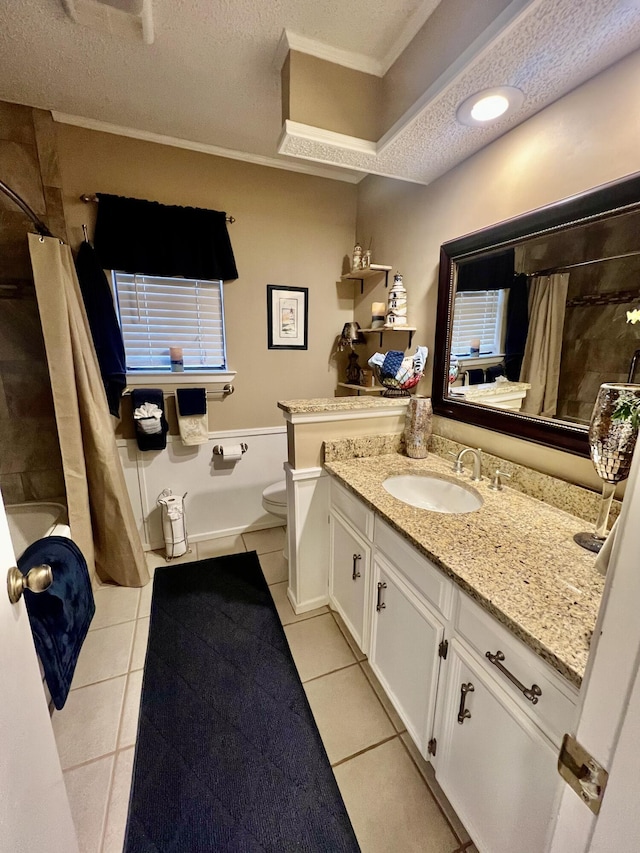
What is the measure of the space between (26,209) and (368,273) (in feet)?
5.97

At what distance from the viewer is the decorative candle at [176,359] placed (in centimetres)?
222

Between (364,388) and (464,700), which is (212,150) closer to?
(364,388)

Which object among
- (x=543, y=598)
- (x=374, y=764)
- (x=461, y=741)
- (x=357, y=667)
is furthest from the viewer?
(x=357, y=667)

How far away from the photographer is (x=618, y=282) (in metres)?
1.03

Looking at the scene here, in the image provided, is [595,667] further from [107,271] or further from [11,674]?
[107,271]

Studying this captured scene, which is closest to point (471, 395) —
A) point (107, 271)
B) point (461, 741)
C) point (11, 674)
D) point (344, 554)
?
point (344, 554)

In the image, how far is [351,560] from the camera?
156 centimetres

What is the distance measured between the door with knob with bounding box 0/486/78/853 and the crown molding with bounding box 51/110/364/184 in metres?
2.27

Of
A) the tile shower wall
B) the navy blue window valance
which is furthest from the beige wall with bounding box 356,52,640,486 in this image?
Result: the tile shower wall

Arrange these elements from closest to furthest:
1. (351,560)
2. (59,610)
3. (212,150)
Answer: (59,610) → (351,560) → (212,150)

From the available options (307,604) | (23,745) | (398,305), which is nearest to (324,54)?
(398,305)

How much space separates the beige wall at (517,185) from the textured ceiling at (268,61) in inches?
2.4

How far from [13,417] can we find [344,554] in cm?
210

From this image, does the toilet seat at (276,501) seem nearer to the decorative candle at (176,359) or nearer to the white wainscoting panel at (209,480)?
the white wainscoting panel at (209,480)
